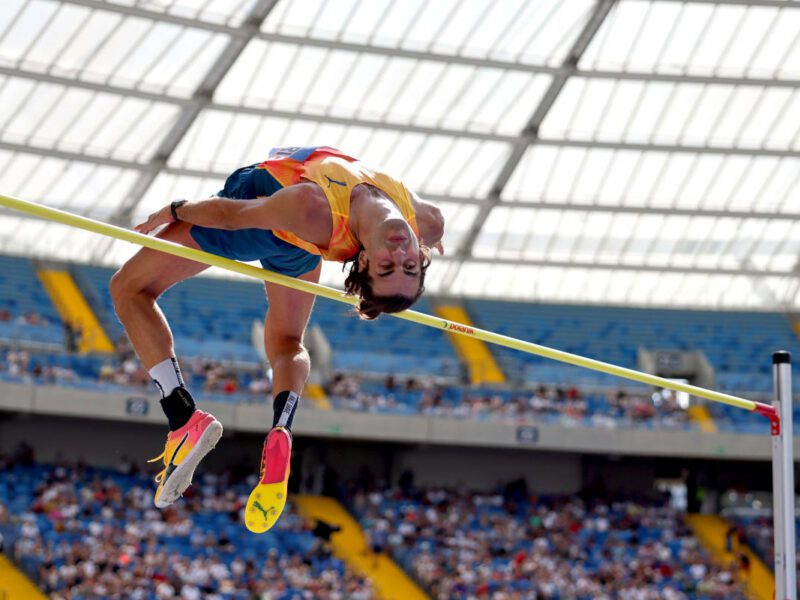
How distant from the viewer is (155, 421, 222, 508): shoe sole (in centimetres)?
548

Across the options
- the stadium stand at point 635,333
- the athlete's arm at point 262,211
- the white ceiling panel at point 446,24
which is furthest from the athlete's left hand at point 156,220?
the stadium stand at point 635,333

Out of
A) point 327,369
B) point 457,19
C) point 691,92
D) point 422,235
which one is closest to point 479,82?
point 457,19

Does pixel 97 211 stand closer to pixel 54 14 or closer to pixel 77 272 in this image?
pixel 77 272

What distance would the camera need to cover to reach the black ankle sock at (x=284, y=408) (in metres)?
5.91

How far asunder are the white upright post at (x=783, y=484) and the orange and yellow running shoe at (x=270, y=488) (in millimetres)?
3040

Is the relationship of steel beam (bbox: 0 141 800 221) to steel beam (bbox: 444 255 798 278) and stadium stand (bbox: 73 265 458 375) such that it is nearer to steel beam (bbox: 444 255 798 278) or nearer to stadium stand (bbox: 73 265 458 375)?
steel beam (bbox: 444 255 798 278)

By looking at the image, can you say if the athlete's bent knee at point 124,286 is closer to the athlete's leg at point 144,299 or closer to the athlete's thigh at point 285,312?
the athlete's leg at point 144,299

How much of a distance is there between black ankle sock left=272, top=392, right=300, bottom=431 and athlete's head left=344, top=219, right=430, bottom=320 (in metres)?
1.01

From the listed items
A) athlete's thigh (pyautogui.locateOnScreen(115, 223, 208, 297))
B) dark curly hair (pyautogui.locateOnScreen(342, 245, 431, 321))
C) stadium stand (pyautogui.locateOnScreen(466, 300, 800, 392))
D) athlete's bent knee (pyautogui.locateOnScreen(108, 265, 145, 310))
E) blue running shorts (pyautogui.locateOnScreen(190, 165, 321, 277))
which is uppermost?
stadium stand (pyautogui.locateOnScreen(466, 300, 800, 392))

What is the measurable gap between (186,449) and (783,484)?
366cm

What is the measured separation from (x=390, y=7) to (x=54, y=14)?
6.64 m

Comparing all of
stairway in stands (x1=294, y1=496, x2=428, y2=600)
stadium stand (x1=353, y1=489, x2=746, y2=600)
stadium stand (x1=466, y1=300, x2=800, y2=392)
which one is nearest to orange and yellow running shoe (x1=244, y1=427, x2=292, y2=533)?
stairway in stands (x1=294, y1=496, x2=428, y2=600)

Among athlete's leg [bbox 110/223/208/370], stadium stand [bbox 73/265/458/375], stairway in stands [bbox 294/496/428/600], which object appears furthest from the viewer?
stadium stand [bbox 73/265/458/375]

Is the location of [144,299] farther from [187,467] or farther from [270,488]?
[270,488]
